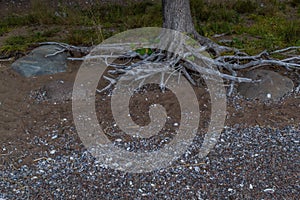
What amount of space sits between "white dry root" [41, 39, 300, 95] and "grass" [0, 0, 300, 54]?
43 centimetres

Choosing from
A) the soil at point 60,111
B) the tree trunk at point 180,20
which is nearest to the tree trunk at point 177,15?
the tree trunk at point 180,20

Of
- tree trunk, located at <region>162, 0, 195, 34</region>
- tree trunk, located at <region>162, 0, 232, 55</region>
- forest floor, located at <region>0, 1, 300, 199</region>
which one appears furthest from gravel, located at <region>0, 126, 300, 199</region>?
tree trunk, located at <region>162, 0, 195, 34</region>

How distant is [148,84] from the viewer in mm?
4777

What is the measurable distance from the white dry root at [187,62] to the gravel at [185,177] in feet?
3.68

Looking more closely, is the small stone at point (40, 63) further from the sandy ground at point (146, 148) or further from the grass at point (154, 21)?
the sandy ground at point (146, 148)

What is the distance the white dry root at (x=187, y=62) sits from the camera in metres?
4.73

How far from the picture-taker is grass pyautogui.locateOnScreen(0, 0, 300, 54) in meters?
6.02

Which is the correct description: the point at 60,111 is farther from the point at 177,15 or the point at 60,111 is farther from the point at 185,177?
the point at 177,15

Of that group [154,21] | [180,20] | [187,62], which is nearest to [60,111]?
[187,62]

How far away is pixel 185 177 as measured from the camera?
3.28m

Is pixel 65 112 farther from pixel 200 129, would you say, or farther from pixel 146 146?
pixel 200 129

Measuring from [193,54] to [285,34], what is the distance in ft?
6.15

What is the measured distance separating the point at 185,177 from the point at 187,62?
6.61 feet

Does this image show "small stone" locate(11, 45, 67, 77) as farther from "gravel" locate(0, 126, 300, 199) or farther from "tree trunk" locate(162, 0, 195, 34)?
"gravel" locate(0, 126, 300, 199)
